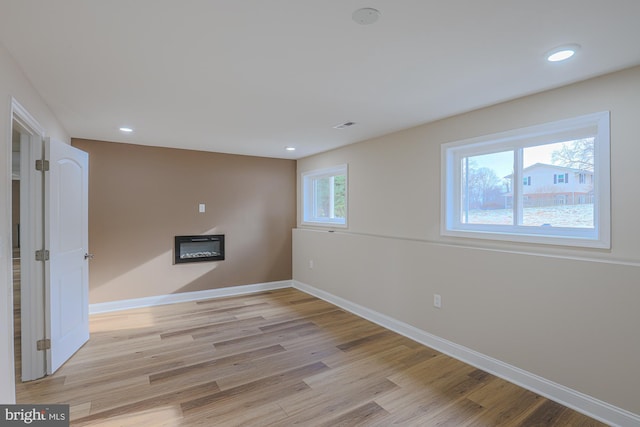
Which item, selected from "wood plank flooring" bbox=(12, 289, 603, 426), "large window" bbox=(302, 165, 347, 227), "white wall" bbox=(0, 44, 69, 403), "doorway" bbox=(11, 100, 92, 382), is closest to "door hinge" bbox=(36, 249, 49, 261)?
"doorway" bbox=(11, 100, 92, 382)

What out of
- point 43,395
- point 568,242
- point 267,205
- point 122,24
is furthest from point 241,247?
point 568,242

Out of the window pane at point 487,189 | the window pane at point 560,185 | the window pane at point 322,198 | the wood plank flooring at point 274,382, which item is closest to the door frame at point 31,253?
the wood plank flooring at point 274,382

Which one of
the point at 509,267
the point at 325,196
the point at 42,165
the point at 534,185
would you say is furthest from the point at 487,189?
the point at 42,165

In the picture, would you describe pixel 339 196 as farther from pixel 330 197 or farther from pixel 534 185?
pixel 534 185

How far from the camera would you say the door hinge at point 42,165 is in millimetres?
2584

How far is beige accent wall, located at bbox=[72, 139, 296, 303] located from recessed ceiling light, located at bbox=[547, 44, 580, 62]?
423cm

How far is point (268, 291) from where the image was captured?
17.6 feet

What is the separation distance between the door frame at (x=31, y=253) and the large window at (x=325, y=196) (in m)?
3.33

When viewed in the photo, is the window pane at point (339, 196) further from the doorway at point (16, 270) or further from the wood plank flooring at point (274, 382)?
the doorway at point (16, 270)

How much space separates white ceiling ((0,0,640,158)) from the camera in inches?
57.9

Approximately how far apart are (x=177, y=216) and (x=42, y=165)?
2.13 meters

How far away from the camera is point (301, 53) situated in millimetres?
1869

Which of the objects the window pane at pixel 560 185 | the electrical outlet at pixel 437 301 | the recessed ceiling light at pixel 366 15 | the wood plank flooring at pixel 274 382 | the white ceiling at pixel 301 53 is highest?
the white ceiling at pixel 301 53

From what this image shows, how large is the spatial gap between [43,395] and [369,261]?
10.6ft
